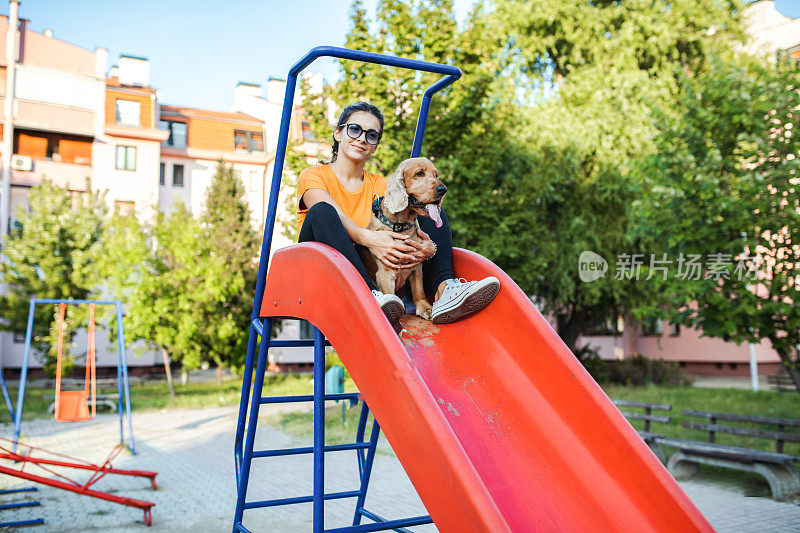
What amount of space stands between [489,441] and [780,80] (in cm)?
730

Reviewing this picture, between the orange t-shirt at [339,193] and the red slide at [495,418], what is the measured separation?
49 cm

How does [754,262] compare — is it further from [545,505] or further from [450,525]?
[450,525]

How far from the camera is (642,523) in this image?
218cm

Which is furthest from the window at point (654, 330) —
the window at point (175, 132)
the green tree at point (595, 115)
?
the window at point (175, 132)

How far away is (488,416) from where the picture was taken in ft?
8.30

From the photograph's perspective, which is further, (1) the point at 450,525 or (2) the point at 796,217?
(2) the point at 796,217

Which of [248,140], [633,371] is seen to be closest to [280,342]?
[633,371]

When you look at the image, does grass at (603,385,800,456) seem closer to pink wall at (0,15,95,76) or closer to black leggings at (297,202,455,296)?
black leggings at (297,202,455,296)

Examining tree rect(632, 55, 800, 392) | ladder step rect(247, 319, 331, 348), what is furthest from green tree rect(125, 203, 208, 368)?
ladder step rect(247, 319, 331, 348)

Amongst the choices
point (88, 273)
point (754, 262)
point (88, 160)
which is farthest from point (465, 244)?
point (88, 160)

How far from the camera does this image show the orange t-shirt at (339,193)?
3.30 meters

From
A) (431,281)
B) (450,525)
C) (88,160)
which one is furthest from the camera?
(88,160)

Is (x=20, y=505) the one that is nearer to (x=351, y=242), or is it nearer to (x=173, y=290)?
(x=351, y=242)

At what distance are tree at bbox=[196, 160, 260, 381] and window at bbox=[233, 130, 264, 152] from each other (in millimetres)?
5899
